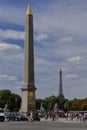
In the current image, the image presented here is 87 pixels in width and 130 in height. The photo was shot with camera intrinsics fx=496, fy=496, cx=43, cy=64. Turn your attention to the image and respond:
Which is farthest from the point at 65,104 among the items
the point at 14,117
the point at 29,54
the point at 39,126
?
the point at 39,126

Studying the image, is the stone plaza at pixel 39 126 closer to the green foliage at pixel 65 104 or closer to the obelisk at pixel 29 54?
the obelisk at pixel 29 54

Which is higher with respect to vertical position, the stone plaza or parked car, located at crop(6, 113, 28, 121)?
parked car, located at crop(6, 113, 28, 121)

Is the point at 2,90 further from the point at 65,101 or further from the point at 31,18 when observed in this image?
the point at 31,18

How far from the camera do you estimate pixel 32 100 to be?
255 feet

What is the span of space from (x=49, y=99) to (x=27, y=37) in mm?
112165

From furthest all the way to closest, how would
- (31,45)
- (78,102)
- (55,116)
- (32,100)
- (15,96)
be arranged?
(78,102) → (15,96) → (32,100) → (31,45) → (55,116)

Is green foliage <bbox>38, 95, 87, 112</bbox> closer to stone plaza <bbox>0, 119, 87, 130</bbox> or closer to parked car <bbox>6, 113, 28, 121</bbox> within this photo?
parked car <bbox>6, 113, 28, 121</bbox>

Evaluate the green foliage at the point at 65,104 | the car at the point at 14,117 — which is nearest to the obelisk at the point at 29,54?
the car at the point at 14,117

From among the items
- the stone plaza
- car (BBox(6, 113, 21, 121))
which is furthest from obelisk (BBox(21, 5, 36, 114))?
the stone plaza

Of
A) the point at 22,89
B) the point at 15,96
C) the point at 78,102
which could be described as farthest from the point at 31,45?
the point at 78,102

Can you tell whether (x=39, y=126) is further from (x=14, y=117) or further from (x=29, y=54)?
(x=29, y=54)

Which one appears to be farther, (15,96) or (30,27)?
(15,96)

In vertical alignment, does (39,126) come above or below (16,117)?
below

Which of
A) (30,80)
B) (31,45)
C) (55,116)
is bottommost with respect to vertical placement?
(55,116)
